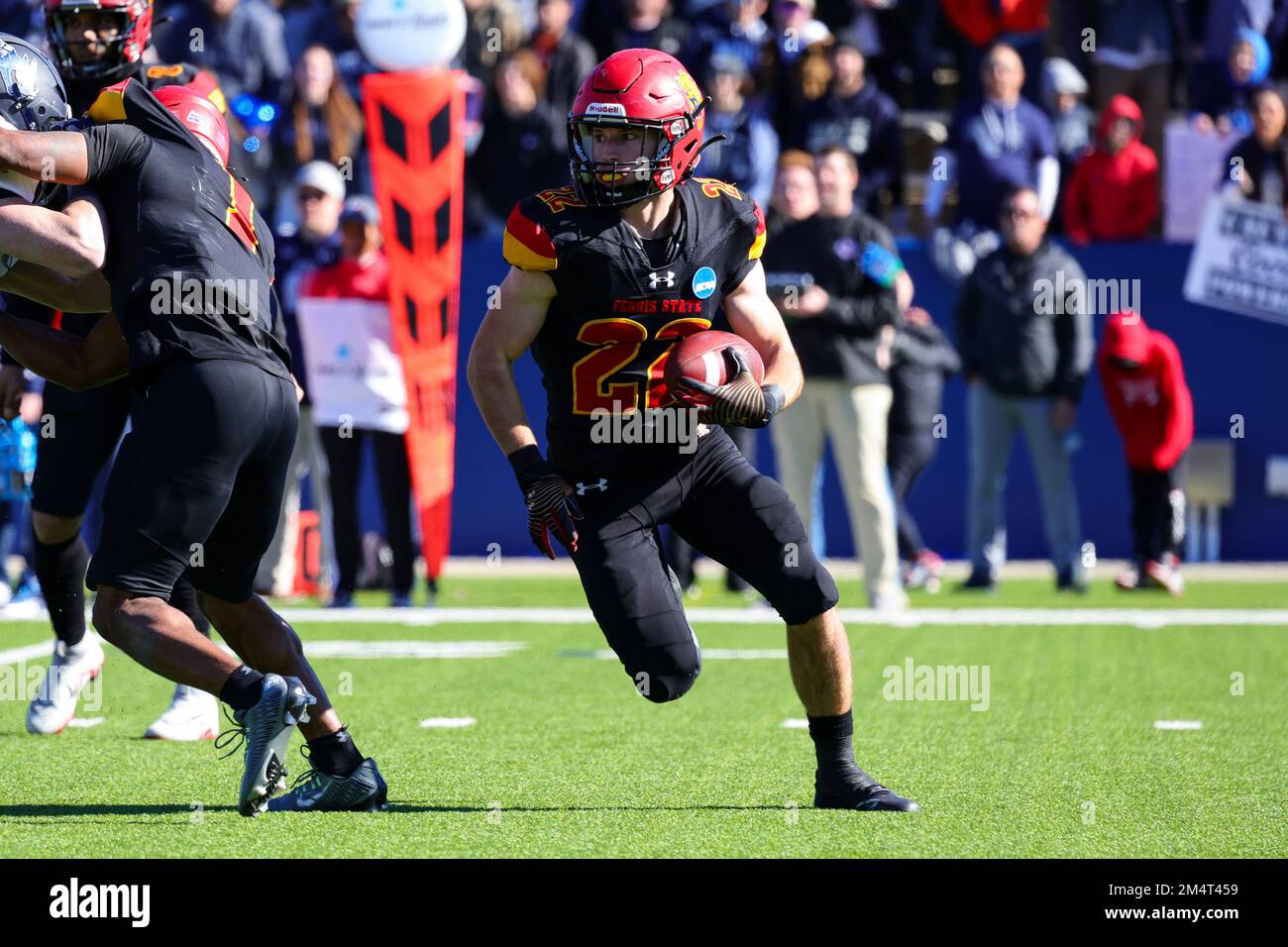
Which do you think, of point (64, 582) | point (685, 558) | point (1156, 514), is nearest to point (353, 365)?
point (685, 558)

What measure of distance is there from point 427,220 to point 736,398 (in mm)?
6123

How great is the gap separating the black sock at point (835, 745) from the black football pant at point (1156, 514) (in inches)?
255

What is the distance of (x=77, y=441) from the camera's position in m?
5.59

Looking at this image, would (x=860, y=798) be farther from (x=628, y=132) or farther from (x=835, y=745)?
(x=628, y=132)

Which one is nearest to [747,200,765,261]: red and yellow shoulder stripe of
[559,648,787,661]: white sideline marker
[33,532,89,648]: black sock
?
[33,532,89,648]: black sock

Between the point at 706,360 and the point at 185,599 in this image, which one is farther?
the point at 185,599

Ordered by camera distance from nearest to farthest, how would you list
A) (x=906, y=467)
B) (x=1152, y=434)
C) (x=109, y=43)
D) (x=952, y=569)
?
(x=109, y=43), (x=1152, y=434), (x=906, y=467), (x=952, y=569)

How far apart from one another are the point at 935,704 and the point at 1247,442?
6200 mm

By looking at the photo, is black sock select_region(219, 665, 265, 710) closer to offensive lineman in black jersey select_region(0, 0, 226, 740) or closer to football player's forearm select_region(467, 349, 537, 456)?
football player's forearm select_region(467, 349, 537, 456)

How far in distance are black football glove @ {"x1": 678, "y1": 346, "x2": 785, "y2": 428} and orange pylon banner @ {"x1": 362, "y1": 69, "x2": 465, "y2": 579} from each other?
5771mm

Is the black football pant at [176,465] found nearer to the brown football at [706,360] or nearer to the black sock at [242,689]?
the black sock at [242,689]

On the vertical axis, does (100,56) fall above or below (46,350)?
above

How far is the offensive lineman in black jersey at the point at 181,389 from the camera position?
4.27 m

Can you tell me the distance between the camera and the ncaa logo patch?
474cm
